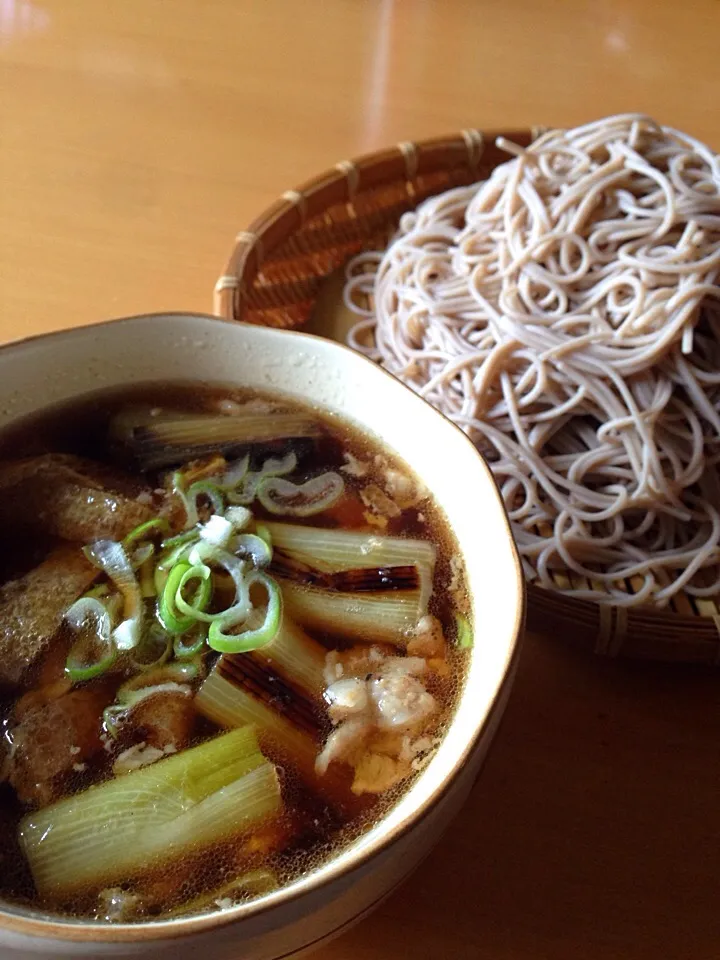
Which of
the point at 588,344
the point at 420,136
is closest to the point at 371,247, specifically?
the point at 420,136

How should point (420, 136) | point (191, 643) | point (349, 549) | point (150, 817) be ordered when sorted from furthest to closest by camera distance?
point (420, 136), point (349, 549), point (191, 643), point (150, 817)

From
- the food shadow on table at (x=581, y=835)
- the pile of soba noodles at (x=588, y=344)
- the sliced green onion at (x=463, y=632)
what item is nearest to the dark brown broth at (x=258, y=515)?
the sliced green onion at (x=463, y=632)

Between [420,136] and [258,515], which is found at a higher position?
[420,136]

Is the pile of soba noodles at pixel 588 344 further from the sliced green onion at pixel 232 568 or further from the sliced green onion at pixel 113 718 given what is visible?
the sliced green onion at pixel 113 718

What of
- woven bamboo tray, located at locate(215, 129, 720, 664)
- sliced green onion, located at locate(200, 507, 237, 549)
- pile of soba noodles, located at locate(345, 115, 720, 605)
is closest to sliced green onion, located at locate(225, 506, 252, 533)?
sliced green onion, located at locate(200, 507, 237, 549)

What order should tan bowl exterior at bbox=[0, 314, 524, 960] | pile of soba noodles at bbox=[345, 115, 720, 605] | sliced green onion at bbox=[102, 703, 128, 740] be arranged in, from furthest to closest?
pile of soba noodles at bbox=[345, 115, 720, 605], sliced green onion at bbox=[102, 703, 128, 740], tan bowl exterior at bbox=[0, 314, 524, 960]

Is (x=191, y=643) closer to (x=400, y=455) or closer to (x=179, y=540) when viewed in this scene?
(x=179, y=540)

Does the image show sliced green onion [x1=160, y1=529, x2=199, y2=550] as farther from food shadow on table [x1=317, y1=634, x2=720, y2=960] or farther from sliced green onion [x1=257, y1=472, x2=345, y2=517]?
food shadow on table [x1=317, y1=634, x2=720, y2=960]
